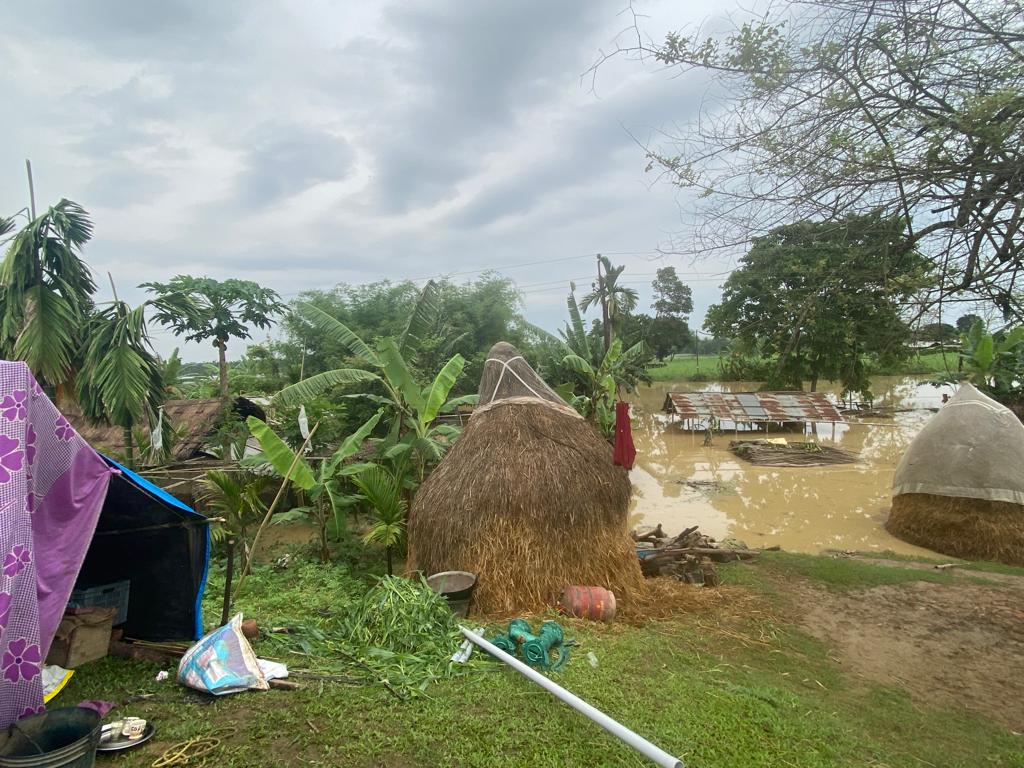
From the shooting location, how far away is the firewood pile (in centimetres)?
742

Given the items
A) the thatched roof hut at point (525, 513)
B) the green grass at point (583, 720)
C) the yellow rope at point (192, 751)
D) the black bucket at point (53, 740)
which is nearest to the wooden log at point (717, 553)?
the thatched roof hut at point (525, 513)

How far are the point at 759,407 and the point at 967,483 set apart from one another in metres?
11.7

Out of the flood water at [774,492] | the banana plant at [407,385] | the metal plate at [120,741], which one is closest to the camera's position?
the metal plate at [120,741]

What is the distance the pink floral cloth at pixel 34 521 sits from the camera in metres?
2.94

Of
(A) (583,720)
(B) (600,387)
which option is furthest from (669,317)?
(A) (583,720)

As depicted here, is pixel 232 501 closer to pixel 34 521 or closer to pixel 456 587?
pixel 456 587

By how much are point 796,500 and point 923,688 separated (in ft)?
30.5

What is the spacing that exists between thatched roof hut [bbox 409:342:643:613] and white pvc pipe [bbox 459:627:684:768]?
1.52 metres

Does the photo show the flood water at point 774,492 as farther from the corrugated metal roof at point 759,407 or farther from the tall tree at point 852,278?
the tall tree at point 852,278

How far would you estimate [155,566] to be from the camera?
14.5 feet

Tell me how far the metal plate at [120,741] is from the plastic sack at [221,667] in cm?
43

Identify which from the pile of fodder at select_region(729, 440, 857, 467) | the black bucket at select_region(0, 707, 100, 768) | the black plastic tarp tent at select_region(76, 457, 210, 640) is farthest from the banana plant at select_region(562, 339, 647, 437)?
the black bucket at select_region(0, 707, 100, 768)

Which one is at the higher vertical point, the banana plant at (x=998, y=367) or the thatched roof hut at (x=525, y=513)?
the banana plant at (x=998, y=367)

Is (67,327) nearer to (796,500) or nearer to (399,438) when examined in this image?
(399,438)
